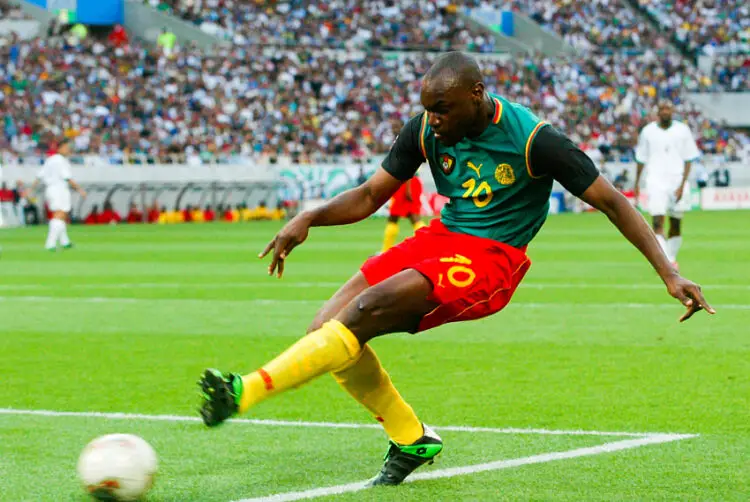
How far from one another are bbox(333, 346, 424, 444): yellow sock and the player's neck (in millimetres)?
1051

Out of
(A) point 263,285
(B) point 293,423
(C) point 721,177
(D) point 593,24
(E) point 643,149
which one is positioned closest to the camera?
(B) point 293,423

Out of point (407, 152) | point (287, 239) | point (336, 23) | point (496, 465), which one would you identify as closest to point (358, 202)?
point (407, 152)

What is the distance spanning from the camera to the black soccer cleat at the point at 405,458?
19.8ft

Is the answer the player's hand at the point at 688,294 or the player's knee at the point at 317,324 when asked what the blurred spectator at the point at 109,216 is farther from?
the player's hand at the point at 688,294

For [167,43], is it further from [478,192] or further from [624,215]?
[624,215]

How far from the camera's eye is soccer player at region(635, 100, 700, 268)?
19.0m

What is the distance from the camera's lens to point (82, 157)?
38.8 metres

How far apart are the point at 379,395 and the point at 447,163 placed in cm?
109

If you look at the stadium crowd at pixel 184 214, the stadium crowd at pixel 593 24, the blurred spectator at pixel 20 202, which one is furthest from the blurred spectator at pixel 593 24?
the blurred spectator at pixel 20 202

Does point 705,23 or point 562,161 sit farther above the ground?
point 562,161

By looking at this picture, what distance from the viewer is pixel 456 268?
5.73 metres

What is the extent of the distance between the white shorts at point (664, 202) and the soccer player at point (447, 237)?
1315 cm

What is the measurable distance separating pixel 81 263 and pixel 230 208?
1816 centimetres

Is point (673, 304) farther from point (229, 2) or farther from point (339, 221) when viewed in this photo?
point (229, 2)
